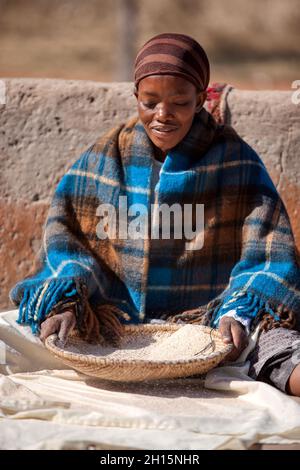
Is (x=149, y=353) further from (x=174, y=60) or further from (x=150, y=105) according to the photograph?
(x=174, y=60)

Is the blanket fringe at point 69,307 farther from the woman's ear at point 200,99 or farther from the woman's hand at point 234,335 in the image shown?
the woman's ear at point 200,99

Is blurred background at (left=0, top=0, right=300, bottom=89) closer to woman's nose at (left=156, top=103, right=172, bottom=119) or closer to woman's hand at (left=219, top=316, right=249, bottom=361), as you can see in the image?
woman's nose at (left=156, top=103, right=172, bottom=119)

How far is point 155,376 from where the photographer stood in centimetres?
280

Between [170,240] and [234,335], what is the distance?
1.65ft

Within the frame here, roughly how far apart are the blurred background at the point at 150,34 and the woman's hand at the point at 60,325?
14290mm

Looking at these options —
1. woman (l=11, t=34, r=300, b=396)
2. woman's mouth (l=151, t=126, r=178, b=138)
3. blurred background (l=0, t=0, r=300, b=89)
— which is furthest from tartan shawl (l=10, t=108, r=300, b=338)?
blurred background (l=0, t=0, r=300, b=89)

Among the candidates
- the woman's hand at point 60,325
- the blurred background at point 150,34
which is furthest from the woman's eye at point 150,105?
the blurred background at point 150,34

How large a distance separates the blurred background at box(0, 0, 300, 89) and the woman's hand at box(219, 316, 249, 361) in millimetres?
14360

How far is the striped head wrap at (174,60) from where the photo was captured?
122 inches

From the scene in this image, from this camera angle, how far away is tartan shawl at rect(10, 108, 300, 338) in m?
3.24

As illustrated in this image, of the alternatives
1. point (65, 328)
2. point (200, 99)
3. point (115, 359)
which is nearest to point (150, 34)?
point (200, 99)

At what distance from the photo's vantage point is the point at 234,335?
2992 mm
